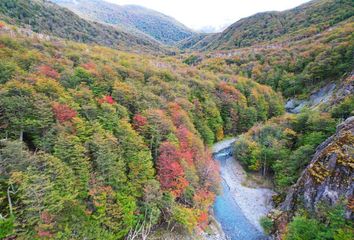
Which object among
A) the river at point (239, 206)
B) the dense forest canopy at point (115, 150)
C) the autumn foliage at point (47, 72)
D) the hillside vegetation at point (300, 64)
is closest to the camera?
the dense forest canopy at point (115, 150)

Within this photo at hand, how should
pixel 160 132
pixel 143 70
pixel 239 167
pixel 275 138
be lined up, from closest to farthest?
pixel 160 132 → pixel 275 138 → pixel 239 167 → pixel 143 70

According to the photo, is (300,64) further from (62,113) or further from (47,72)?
(62,113)

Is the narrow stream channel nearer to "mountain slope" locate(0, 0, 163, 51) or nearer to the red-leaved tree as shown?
the red-leaved tree

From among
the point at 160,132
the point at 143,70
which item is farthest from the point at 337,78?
the point at 160,132

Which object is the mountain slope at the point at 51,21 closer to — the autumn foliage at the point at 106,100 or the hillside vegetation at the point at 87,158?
the hillside vegetation at the point at 87,158

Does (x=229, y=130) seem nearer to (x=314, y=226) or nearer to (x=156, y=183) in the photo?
(x=156, y=183)

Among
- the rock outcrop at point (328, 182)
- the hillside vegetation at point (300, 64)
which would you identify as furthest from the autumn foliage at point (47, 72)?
the hillside vegetation at point (300, 64)
